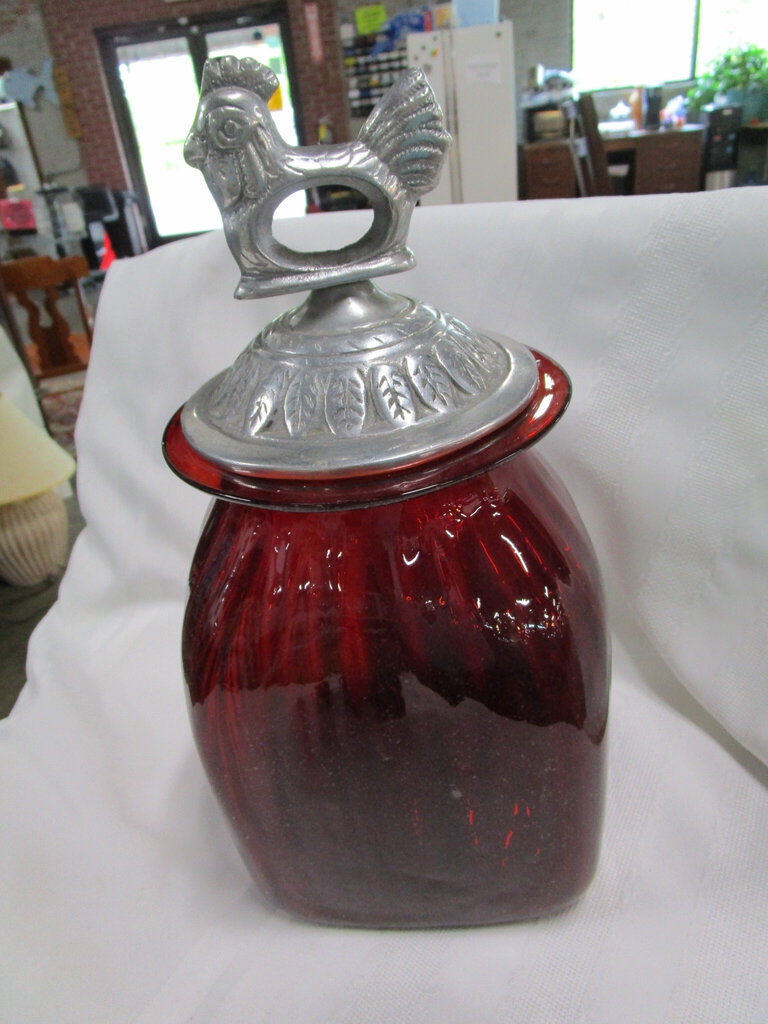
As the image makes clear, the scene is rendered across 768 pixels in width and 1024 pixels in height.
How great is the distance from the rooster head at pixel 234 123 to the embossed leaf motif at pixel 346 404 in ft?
0.33

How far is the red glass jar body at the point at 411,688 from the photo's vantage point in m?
0.39

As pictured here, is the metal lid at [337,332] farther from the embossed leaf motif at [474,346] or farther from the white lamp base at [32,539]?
the white lamp base at [32,539]

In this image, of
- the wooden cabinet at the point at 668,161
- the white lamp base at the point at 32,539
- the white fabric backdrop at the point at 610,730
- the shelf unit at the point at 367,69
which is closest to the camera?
the white fabric backdrop at the point at 610,730

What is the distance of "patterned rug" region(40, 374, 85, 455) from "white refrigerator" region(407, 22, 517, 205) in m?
1.21

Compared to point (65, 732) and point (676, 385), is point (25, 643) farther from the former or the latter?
point (676, 385)

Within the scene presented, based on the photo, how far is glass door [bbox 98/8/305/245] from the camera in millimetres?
4109

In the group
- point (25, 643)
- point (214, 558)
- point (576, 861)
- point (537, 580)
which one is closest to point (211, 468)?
point (214, 558)

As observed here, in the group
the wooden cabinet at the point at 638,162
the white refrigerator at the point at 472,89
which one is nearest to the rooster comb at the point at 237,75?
the white refrigerator at the point at 472,89

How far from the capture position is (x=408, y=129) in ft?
1.21

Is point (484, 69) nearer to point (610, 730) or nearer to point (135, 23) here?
point (610, 730)

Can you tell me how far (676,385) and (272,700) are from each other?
38cm

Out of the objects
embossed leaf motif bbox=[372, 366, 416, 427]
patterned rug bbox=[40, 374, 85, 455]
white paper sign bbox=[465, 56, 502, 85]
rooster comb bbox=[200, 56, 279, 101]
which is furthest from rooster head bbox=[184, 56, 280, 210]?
white paper sign bbox=[465, 56, 502, 85]

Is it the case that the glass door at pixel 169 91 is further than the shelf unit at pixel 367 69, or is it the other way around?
the glass door at pixel 169 91

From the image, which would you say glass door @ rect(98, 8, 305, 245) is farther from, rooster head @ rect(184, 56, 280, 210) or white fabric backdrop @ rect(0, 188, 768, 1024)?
rooster head @ rect(184, 56, 280, 210)
